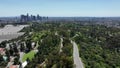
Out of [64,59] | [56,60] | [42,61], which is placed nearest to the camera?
[64,59]

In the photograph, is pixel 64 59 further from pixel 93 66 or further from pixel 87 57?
pixel 87 57

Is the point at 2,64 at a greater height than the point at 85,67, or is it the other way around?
the point at 85,67

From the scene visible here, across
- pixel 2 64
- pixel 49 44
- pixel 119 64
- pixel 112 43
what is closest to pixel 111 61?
pixel 119 64

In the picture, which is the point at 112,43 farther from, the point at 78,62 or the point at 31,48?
the point at 78,62

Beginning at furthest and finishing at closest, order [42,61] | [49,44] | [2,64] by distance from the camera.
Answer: [49,44]
[2,64]
[42,61]

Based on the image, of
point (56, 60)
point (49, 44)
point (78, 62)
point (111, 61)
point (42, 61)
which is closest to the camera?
point (56, 60)

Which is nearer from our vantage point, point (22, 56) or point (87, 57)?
point (87, 57)

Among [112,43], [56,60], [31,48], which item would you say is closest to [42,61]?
[56,60]

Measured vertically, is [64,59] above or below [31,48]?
above

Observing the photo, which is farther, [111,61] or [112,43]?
[112,43]
